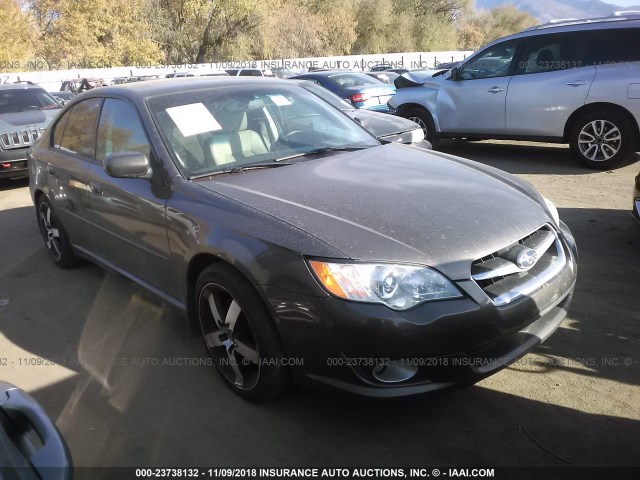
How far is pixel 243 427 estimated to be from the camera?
2.66m

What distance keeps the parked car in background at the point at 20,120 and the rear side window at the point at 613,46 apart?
314 inches

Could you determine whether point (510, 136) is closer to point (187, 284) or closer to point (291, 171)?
point (291, 171)

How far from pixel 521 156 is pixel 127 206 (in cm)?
692

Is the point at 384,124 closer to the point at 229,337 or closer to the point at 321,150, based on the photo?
the point at 321,150

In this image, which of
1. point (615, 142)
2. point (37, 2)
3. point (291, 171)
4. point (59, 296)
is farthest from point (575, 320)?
point (37, 2)

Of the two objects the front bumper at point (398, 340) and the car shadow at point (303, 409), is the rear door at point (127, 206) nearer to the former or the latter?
the car shadow at point (303, 409)

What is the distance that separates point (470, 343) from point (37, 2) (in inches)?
1715

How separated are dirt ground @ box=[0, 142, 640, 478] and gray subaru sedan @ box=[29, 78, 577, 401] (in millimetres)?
263

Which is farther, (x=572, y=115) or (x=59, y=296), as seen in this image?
(x=572, y=115)

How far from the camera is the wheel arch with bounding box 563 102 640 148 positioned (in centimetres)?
682

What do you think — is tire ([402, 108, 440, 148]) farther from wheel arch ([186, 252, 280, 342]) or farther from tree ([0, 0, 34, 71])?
tree ([0, 0, 34, 71])

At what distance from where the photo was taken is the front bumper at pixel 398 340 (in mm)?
2195

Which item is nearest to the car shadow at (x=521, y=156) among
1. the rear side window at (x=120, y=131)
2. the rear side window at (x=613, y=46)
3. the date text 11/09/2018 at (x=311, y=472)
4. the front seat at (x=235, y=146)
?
the rear side window at (x=613, y=46)

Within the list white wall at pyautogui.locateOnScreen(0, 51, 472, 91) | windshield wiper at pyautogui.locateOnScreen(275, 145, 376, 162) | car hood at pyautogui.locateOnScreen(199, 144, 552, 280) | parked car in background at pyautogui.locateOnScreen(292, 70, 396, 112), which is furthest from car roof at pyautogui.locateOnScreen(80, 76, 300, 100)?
white wall at pyautogui.locateOnScreen(0, 51, 472, 91)
